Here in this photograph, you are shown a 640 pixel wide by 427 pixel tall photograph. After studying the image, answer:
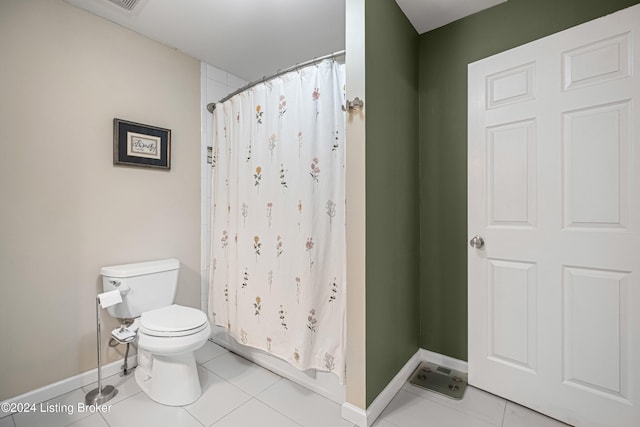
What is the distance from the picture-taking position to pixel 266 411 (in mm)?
1526

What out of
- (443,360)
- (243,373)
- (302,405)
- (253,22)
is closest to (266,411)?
(302,405)

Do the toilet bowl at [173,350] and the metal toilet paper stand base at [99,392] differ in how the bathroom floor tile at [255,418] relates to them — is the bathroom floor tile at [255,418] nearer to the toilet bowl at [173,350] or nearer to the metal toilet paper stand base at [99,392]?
the toilet bowl at [173,350]

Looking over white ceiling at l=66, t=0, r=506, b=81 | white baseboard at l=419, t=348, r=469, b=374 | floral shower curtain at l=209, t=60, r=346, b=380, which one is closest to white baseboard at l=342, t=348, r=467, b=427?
white baseboard at l=419, t=348, r=469, b=374

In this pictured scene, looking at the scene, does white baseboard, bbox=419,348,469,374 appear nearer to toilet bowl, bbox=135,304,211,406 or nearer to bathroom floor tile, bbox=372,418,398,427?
bathroom floor tile, bbox=372,418,398,427

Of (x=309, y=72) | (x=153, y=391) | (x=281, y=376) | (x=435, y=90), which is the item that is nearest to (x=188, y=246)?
(x=153, y=391)

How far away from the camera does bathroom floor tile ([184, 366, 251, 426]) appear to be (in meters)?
1.49

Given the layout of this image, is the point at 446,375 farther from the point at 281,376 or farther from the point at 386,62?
the point at 386,62

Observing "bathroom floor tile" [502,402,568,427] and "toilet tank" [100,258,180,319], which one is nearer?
"bathroom floor tile" [502,402,568,427]

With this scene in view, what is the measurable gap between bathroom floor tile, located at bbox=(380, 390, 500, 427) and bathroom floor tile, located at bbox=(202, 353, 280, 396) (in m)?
0.74

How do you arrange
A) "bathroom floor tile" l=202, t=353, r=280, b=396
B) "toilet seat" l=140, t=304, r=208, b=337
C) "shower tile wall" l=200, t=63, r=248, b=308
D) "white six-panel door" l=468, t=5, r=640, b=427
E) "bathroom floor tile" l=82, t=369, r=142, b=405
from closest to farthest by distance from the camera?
"white six-panel door" l=468, t=5, r=640, b=427 < "toilet seat" l=140, t=304, r=208, b=337 < "bathroom floor tile" l=82, t=369, r=142, b=405 < "bathroom floor tile" l=202, t=353, r=280, b=396 < "shower tile wall" l=200, t=63, r=248, b=308

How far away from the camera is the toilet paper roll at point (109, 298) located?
62.2 inches

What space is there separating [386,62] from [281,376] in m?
2.04

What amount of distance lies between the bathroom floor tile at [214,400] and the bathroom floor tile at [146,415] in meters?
0.05

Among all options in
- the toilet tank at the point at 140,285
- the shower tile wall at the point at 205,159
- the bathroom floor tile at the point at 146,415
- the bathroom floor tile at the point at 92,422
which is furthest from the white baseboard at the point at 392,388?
the shower tile wall at the point at 205,159
